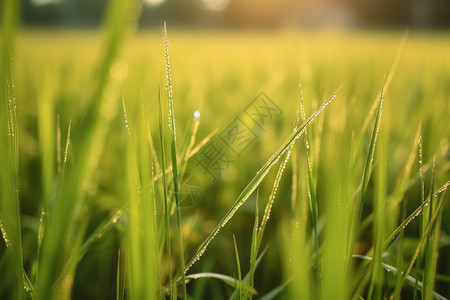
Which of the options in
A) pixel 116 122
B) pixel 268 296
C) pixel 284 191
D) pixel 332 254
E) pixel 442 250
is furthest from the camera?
pixel 116 122

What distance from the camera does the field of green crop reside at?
0.23 m

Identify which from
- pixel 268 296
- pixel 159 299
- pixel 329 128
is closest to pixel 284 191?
pixel 329 128

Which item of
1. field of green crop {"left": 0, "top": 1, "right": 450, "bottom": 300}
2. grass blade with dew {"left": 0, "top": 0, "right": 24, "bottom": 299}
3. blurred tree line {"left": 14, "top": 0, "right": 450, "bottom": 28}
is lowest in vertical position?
field of green crop {"left": 0, "top": 1, "right": 450, "bottom": 300}

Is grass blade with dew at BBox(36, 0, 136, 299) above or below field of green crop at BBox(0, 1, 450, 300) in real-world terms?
above

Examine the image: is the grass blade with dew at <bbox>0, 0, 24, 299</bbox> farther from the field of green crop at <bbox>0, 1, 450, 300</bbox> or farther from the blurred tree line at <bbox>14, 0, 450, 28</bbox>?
the blurred tree line at <bbox>14, 0, 450, 28</bbox>

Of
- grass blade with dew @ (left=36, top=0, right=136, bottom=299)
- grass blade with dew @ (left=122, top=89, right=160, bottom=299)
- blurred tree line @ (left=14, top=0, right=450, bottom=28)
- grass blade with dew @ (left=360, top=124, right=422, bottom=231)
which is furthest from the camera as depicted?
blurred tree line @ (left=14, top=0, right=450, bottom=28)

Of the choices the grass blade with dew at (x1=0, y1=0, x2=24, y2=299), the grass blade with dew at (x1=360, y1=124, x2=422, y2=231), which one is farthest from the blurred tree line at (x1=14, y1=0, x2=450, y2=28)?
the grass blade with dew at (x1=0, y1=0, x2=24, y2=299)

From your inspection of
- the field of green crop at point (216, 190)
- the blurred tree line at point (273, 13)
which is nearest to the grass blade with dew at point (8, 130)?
the field of green crop at point (216, 190)

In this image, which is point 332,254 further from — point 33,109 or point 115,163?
point 33,109

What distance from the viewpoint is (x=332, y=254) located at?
0.78 ft

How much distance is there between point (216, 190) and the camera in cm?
79

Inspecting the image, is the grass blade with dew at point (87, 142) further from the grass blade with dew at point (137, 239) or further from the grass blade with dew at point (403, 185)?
the grass blade with dew at point (403, 185)

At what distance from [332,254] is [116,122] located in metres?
0.84

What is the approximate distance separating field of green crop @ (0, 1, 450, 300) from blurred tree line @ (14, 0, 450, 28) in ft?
43.6
